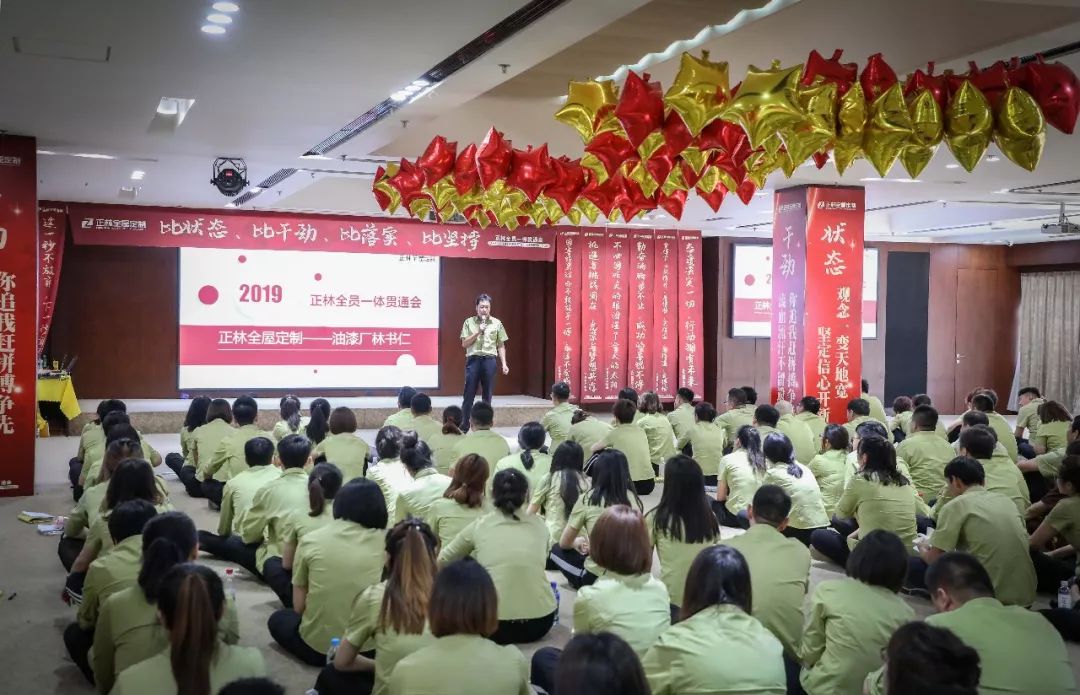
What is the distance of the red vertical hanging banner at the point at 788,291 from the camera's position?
9305 millimetres

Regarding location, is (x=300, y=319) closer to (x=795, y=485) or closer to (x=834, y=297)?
(x=834, y=297)

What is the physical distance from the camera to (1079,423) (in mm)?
6270

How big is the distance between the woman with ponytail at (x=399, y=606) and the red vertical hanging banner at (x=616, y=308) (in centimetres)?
1011

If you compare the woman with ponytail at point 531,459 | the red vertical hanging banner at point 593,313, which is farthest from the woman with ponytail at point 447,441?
the red vertical hanging banner at point 593,313

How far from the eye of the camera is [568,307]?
12.9m

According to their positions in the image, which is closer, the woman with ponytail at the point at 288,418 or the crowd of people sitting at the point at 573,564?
the crowd of people sitting at the point at 573,564

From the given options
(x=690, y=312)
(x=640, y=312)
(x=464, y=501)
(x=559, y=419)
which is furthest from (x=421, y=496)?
(x=690, y=312)

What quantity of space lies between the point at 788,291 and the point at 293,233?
5.71 m

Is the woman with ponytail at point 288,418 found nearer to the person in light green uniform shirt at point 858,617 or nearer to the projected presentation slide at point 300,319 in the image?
the person in light green uniform shirt at point 858,617

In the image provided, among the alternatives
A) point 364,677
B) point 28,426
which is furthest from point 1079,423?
point 28,426

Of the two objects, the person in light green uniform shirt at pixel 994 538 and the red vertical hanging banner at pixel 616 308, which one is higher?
the red vertical hanging banner at pixel 616 308

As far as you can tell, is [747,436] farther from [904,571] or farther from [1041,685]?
[1041,685]

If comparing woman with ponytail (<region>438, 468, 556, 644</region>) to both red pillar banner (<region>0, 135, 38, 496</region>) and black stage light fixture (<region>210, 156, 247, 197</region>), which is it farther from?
black stage light fixture (<region>210, 156, 247, 197</region>)

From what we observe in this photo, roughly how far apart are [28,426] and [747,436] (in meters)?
5.36
